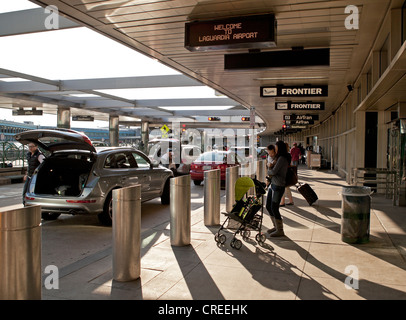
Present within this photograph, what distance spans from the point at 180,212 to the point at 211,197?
5.89 feet

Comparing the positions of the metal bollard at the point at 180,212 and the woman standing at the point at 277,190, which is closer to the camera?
the metal bollard at the point at 180,212

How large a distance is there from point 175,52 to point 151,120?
37519 mm

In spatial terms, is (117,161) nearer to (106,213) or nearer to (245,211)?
(106,213)

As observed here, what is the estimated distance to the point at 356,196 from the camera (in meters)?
6.73

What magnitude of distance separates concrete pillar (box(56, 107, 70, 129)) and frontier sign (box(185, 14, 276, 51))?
82.1 feet

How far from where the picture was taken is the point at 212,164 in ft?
54.0

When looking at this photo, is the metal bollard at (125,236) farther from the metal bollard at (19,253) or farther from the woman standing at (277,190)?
the woman standing at (277,190)

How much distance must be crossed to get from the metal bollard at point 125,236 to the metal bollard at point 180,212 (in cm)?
159

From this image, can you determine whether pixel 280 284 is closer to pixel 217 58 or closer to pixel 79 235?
pixel 79 235

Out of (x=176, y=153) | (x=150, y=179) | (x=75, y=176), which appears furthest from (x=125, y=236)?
(x=176, y=153)

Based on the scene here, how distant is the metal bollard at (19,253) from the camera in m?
3.32

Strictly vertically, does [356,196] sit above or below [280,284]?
above

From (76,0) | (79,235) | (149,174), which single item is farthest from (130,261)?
(149,174)

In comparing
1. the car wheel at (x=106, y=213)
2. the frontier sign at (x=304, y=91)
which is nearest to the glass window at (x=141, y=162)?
the car wheel at (x=106, y=213)
